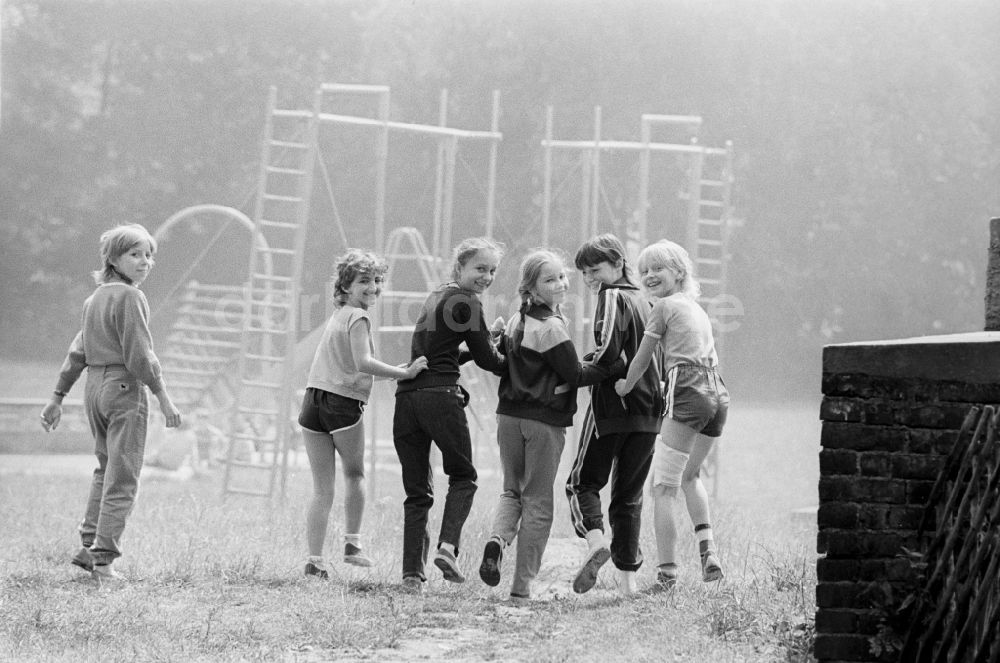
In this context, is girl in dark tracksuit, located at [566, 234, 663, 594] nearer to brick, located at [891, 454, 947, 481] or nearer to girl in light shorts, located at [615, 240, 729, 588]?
girl in light shorts, located at [615, 240, 729, 588]

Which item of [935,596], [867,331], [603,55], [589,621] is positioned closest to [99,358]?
[589,621]

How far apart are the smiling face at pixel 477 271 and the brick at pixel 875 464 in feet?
7.07

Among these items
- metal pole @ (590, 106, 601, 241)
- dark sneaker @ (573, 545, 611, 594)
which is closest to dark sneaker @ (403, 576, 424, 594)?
dark sneaker @ (573, 545, 611, 594)

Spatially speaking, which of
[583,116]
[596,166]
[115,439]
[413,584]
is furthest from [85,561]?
[583,116]

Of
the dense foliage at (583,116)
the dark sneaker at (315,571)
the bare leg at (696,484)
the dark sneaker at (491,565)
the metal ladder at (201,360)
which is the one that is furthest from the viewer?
the dense foliage at (583,116)

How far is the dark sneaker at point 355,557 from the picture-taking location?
6.04m

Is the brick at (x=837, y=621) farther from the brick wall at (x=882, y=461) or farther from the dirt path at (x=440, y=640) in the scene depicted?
the dirt path at (x=440, y=640)

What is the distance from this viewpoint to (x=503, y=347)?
588 cm

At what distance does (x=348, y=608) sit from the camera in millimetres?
5238

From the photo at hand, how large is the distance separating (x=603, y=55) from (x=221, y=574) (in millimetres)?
19522

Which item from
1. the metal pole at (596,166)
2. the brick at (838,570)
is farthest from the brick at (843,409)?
the metal pole at (596,166)

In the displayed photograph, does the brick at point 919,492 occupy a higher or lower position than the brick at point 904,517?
higher

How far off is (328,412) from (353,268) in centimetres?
64

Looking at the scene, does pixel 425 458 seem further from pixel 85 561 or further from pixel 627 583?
pixel 85 561
